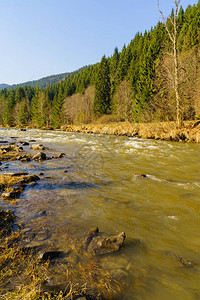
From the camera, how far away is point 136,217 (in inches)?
148

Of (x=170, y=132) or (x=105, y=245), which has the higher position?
(x=170, y=132)

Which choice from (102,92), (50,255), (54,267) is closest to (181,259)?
(54,267)

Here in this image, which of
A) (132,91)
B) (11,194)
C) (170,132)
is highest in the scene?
(132,91)

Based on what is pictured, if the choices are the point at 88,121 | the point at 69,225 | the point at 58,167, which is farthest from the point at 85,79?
the point at 69,225

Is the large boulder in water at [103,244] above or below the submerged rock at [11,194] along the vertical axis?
below

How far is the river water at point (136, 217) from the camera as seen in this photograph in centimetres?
222

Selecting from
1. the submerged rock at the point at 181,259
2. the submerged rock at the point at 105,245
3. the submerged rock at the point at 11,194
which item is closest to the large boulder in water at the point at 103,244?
the submerged rock at the point at 105,245

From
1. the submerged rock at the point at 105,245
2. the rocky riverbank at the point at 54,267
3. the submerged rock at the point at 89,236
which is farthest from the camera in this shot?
the submerged rock at the point at 89,236

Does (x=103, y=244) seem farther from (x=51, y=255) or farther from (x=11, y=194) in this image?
(x=11, y=194)

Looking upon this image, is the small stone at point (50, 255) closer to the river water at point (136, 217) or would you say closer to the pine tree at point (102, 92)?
the river water at point (136, 217)

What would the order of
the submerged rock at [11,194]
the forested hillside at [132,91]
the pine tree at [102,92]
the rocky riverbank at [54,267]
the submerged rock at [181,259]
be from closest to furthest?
1. the rocky riverbank at [54,267]
2. the submerged rock at [181,259]
3. the submerged rock at [11,194]
4. the forested hillside at [132,91]
5. the pine tree at [102,92]

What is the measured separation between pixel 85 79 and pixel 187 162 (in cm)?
7699

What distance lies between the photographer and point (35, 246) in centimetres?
275

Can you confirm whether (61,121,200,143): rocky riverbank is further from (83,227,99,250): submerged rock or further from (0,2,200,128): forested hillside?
(83,227,99,250): submerged rock
